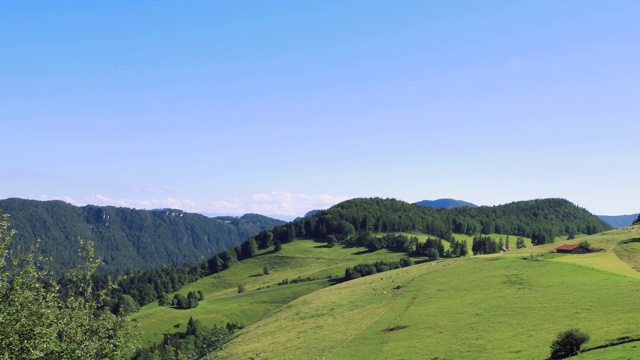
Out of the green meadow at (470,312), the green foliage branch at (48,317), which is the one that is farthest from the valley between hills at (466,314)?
the green foliage branch at (48,317)

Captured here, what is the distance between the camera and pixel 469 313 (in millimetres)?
75312

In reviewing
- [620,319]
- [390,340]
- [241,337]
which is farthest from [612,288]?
[241,337]

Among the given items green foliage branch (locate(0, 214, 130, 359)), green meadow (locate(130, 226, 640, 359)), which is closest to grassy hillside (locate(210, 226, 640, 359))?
green meadow (locate(130, 226, 640, 359))

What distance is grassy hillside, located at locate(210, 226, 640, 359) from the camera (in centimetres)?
5981

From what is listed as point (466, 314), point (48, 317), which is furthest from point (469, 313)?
point (48, 317)

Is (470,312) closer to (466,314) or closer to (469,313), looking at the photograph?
(469,313)

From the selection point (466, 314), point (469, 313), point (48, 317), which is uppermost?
point (48, 317)

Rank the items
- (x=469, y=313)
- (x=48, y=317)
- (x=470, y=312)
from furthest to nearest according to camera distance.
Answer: (x=470, y=312) → (x=469, y=313) → (x=48, y=317)

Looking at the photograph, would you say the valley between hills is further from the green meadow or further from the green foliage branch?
the green foliage branch

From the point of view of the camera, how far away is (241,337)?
10600cm

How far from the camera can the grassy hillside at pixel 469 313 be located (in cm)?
5981

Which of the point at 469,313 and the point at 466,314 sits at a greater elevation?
the point at 469,313

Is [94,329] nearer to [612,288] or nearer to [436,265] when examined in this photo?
[612,288]

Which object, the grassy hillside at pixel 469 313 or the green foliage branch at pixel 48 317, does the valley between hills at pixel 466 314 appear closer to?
the grassy hillside at pixel 469 313
